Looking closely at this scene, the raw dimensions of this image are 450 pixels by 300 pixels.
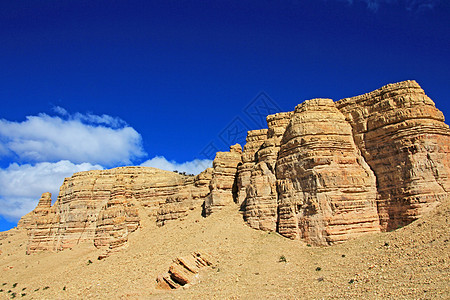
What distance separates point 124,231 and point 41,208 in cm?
2543

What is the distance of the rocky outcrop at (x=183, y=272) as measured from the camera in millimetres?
21203

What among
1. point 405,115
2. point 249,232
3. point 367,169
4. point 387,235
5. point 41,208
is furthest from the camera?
point 41,208

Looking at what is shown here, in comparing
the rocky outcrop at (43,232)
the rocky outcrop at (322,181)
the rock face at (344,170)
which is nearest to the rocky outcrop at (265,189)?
the rock face at (344,170)

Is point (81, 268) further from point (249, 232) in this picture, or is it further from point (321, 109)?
point (321, 109)

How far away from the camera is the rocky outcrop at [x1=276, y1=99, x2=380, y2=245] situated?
74.7ft

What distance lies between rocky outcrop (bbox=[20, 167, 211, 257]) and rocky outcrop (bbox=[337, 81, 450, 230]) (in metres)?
20.3

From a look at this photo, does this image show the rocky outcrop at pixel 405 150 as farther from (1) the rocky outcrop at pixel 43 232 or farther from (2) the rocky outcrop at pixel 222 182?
(1) the rocky outcrop at pixel 43 232

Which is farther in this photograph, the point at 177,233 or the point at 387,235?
the point at 177,233

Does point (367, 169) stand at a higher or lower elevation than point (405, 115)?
lower

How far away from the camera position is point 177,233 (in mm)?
31844

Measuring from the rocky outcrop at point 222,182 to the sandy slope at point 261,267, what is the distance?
172 centimetres

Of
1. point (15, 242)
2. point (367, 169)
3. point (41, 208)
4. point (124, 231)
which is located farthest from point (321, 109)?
point (15, 242)

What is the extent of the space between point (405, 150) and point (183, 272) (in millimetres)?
17277

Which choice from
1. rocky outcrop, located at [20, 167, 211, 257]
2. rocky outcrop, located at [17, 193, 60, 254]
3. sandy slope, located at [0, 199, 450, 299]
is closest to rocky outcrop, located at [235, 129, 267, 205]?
sandy slope, located at [0, 199, 450, 299]
